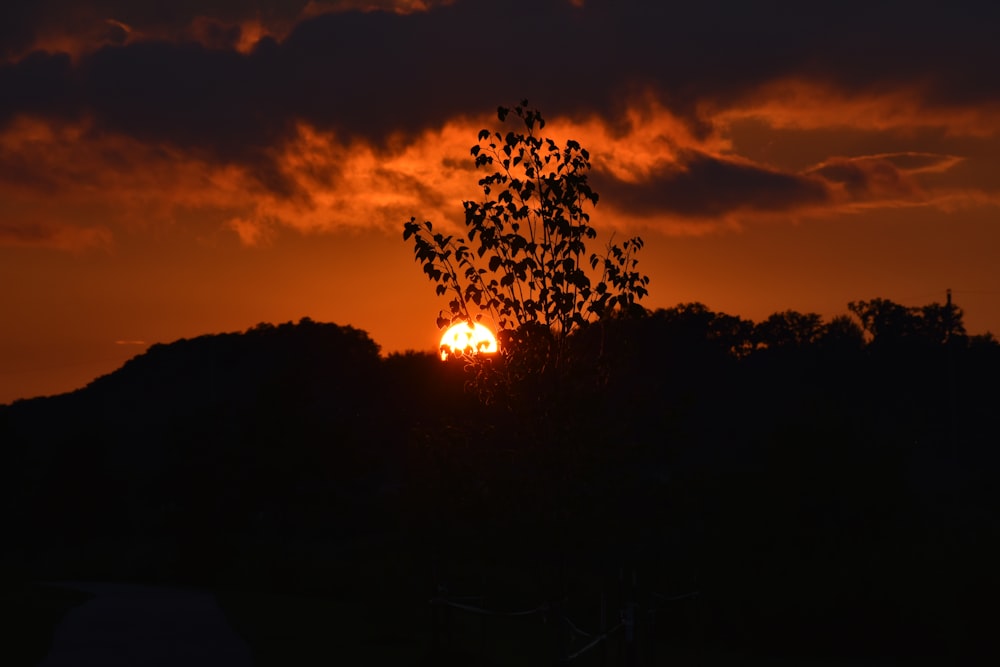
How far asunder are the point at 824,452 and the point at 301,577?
60.5 ft

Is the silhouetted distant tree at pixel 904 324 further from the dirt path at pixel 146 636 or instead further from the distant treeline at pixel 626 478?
the dirt path at pixel 146 636

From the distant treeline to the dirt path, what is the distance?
189 inches

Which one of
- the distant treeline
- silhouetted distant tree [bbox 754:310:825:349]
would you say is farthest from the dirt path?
silhouetted distant tree [bbox 754:310:825:349]

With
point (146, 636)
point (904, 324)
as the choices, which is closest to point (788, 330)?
point (904, 324)

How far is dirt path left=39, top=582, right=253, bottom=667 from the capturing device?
20.0 meters

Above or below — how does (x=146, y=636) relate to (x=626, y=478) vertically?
below

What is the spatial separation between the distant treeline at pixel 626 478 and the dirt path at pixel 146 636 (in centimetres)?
480

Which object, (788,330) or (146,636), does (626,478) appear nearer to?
(146,636)

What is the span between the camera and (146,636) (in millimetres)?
23547

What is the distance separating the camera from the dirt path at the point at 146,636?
65.5 feet

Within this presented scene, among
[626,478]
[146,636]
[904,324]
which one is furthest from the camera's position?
[904,324]

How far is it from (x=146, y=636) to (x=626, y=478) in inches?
548

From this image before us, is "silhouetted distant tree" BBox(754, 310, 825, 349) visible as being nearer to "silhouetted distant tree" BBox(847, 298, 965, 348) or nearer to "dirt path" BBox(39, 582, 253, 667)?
"silhouetted distant tree" BBox(847, 298, 965, 348)

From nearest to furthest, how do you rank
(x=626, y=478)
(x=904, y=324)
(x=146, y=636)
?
(x=626, y=478), (x=146, y=636), (x=904, y=324)
